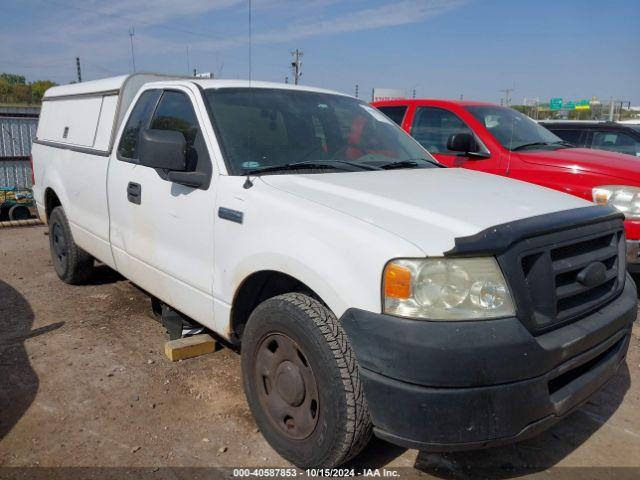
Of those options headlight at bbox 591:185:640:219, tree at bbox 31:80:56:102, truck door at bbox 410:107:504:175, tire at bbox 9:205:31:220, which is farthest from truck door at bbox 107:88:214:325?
tree at bbox 31:80:56:102

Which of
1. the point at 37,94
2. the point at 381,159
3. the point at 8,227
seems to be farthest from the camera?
the point at 37,94

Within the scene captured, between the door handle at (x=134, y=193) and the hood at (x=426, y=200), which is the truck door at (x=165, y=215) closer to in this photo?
the door handle at (x=134, y=193)

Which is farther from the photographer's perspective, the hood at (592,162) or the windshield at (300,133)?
the hood at (592,162)

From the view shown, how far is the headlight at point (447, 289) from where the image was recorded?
213cm

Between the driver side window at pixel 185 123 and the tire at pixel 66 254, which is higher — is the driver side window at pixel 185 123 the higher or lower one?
the higher one

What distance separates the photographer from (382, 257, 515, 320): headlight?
84.0 inches

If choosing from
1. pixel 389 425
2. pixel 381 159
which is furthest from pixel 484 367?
pixel 381 159

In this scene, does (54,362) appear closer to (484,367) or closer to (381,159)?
(381,159)

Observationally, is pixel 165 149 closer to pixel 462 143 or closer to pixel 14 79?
pixel 462 143

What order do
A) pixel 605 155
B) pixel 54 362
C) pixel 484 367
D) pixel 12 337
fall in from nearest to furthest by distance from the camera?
pixel 484 367
pixel 54 362
pixel 12 337
pixel 605 155

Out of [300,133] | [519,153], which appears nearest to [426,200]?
[300,133]

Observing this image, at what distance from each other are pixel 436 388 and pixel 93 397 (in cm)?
224

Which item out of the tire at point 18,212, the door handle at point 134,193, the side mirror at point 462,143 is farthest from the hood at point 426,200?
the tire at point 18,212

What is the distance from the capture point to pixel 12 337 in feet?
13.9
